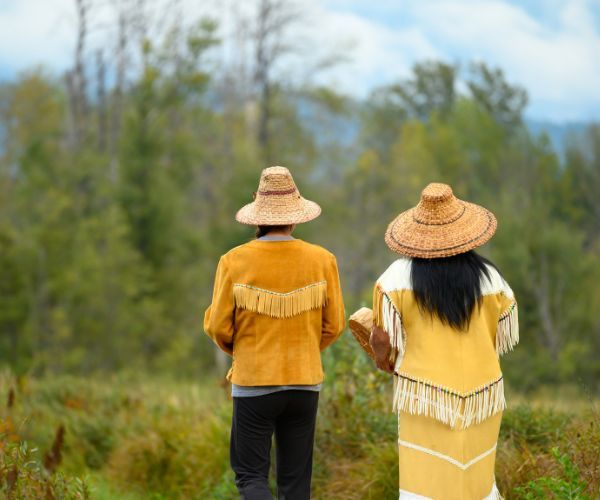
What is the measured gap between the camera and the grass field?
466cm

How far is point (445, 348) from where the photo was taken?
402cm

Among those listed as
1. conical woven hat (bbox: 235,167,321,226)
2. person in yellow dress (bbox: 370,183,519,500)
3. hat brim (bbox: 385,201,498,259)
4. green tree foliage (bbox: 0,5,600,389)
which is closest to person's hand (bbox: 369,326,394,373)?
person in yellow dress (bbox: 370,183,519,500)

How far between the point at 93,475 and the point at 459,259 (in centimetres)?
474

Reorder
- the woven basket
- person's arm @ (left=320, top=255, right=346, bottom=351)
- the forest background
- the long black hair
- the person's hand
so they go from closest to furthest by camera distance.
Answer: the long black hair, the person's hand, the woven basket, person's arm @ (left=320, top=255, right=346, bottom=351), the forest background

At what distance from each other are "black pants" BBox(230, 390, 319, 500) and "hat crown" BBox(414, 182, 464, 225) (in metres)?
1.08

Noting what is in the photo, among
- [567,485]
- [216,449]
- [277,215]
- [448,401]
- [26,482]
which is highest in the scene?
[277,215]

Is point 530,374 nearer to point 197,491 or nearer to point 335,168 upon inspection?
point 335,168

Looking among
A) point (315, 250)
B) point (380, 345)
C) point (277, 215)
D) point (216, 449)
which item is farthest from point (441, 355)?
point (216, 449)

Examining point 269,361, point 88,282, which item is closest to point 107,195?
point 88,282

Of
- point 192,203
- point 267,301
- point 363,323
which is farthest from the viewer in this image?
point 192,203

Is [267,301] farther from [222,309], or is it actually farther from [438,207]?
[438,207]

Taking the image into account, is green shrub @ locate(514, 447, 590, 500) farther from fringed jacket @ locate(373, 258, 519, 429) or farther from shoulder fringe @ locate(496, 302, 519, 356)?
shoulder fringe @ locate(496, 302, 519, 356)

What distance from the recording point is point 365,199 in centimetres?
4334

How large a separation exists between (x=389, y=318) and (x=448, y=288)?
11.4 inches
